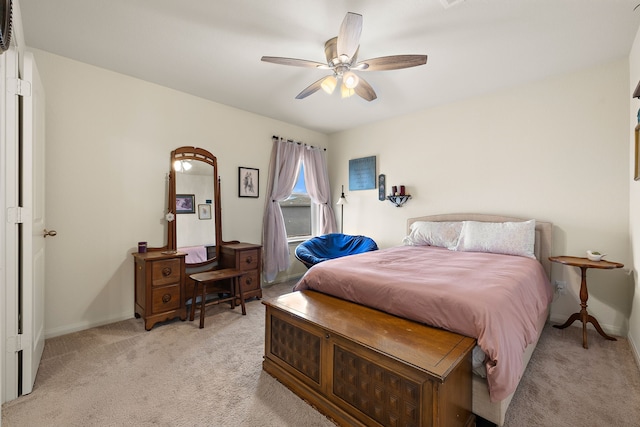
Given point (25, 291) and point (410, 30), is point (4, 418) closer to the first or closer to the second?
point (25, 291)

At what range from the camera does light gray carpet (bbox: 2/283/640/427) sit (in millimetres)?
1606

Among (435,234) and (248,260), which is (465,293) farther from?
(248,260)

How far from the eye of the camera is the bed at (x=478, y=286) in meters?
1.45

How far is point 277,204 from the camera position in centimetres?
425

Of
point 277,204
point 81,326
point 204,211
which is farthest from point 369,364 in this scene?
point 277,204

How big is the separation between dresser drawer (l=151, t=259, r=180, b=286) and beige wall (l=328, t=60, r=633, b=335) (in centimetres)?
293

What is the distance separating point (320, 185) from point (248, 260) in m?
1.93

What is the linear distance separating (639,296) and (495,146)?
1.86 m

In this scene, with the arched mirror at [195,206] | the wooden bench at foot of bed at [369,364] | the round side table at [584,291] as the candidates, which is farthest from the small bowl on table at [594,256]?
the arched mirror at [195,206]

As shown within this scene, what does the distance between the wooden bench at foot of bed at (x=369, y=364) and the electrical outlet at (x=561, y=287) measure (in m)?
2.16

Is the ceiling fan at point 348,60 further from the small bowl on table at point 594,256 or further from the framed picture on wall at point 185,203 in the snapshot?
the small bowl on table at point 594,256

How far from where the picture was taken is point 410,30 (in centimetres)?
220

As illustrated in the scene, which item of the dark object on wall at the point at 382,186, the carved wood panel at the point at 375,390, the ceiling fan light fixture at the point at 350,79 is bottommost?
the carved wood panel at the point at 375,390

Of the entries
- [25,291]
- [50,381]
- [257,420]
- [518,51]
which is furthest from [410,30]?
[50,381]
